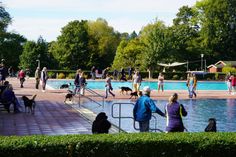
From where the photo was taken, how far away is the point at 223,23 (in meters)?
A: 81.1

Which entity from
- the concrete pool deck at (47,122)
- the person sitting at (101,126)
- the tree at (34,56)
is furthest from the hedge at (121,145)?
the tree at (34,56)

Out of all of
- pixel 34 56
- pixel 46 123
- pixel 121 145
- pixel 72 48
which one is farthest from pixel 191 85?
pixel 34 56

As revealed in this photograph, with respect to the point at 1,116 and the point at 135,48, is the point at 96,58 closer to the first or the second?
the point at 135,48

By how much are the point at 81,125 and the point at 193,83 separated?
15147 mm

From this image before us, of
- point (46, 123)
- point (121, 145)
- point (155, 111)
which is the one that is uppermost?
point (155, 111)

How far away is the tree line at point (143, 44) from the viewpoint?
60.5 meters

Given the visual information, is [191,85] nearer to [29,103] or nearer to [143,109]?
[29,103]

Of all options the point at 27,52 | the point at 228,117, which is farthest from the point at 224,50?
the point at 228,117

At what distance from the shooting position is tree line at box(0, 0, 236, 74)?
199 ft

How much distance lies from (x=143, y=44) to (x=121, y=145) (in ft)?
189

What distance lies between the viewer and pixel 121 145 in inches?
317

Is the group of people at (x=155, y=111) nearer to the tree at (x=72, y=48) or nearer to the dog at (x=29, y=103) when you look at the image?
the dog at (x=29, y=103)

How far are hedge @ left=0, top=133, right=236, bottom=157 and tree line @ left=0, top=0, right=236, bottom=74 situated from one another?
49786 mm

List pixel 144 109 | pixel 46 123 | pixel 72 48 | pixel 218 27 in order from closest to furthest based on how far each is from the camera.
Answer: pixel 144 109 < pixel 46 123 < pixel 72 48 < pixel 218 27
